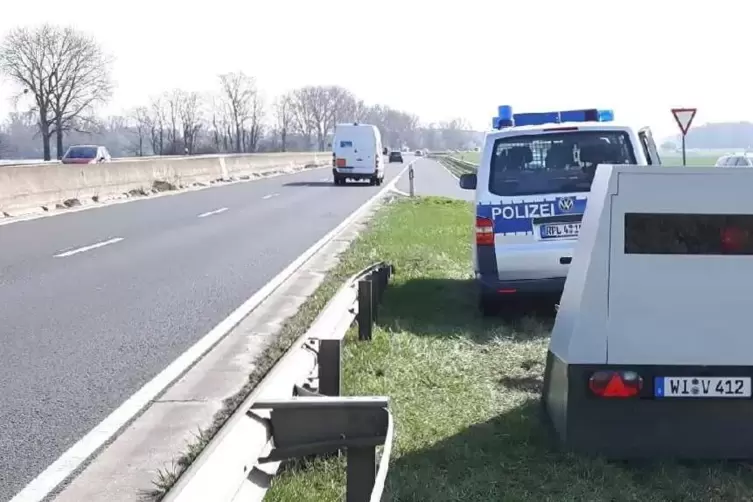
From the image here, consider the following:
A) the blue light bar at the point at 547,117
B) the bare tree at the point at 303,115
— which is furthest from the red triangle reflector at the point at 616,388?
the bare tree at the point at 303,115

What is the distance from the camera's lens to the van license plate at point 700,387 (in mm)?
4320

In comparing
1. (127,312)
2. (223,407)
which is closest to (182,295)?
(127,312)

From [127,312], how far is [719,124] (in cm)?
2226

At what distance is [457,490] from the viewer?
414cm

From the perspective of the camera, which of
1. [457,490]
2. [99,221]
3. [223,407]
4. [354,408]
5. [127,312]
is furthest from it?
[99,221]

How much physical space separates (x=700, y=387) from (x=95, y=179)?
23.1m

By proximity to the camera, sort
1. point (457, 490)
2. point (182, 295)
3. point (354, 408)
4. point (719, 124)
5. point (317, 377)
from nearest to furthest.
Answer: point (354, 408) < point (457, 490) < point (317, 377) < point (182, 295) < point (719, 124)

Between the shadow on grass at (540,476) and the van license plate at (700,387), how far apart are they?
1.21ft

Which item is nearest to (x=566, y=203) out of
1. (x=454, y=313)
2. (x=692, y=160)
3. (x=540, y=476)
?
(x=454, y=313)

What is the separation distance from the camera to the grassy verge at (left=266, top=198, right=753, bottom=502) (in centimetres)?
413

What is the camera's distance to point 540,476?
4320 mm

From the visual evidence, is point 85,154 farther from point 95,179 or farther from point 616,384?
point 616,384

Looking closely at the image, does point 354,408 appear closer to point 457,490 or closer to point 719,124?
point 457,490

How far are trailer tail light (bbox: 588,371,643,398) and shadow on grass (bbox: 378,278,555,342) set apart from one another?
312 cm
